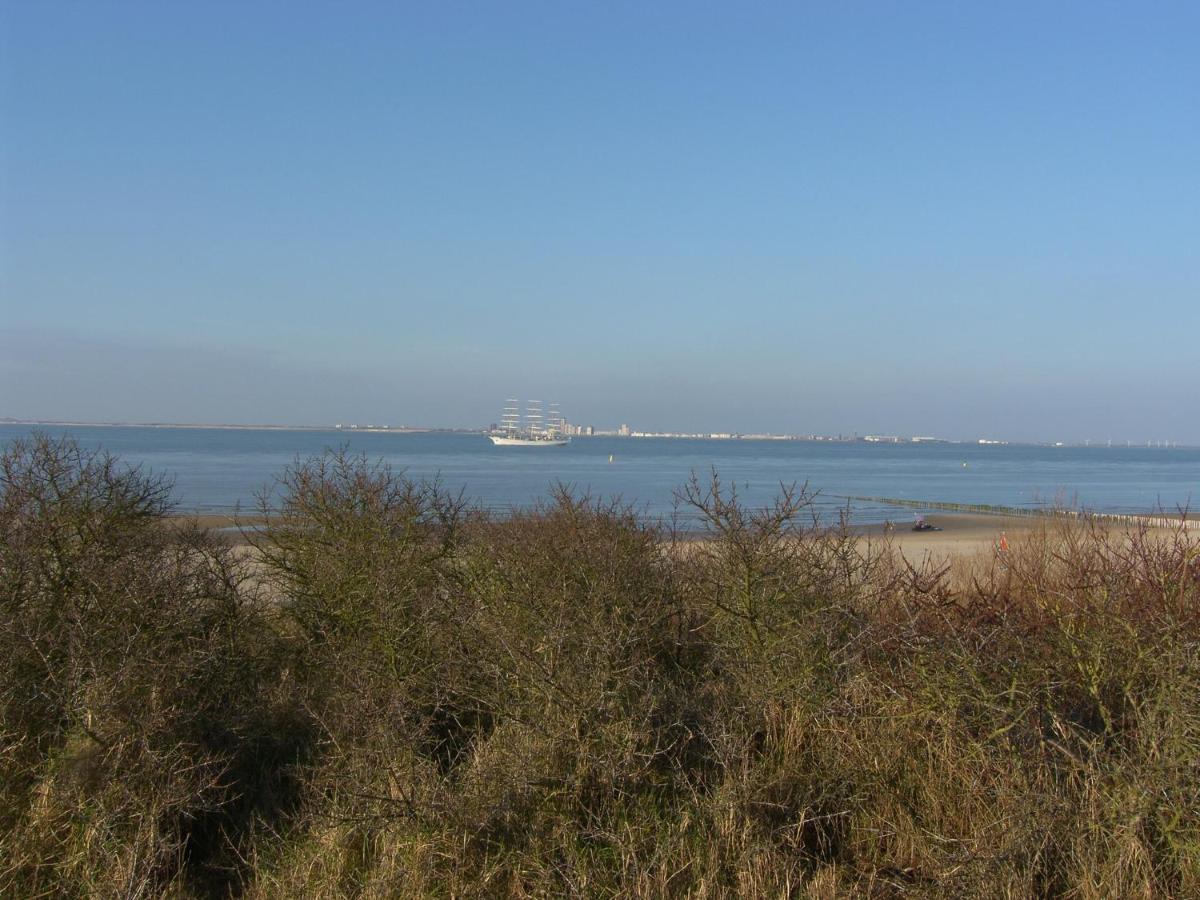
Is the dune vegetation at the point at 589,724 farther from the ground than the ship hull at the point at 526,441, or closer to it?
closer to it

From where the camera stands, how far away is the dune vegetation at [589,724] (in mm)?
5176

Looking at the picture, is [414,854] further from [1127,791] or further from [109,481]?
[109,481]

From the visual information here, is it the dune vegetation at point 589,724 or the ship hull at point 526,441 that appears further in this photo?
the ship hull at point 526,441

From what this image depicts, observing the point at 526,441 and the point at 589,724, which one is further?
the point at 526,441

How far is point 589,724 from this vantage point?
563 centimetres

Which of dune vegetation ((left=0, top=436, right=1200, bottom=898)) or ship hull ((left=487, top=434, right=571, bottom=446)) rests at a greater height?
ship hull ((left=487, top=434, right=571, bottom=446))

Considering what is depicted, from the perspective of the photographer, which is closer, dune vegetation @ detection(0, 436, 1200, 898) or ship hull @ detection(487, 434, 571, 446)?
dune vegetation @ detection(0, 436, 1200, 898)

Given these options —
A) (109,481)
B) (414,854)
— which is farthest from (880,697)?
(109,481)

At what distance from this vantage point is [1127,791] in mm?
5039

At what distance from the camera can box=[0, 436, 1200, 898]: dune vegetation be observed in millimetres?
5176

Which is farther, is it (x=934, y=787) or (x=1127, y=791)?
(x=934, y=787)

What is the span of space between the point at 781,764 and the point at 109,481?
5.42 meters

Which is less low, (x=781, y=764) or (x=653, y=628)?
(x=653, y=628)

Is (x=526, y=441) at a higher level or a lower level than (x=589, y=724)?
higher
